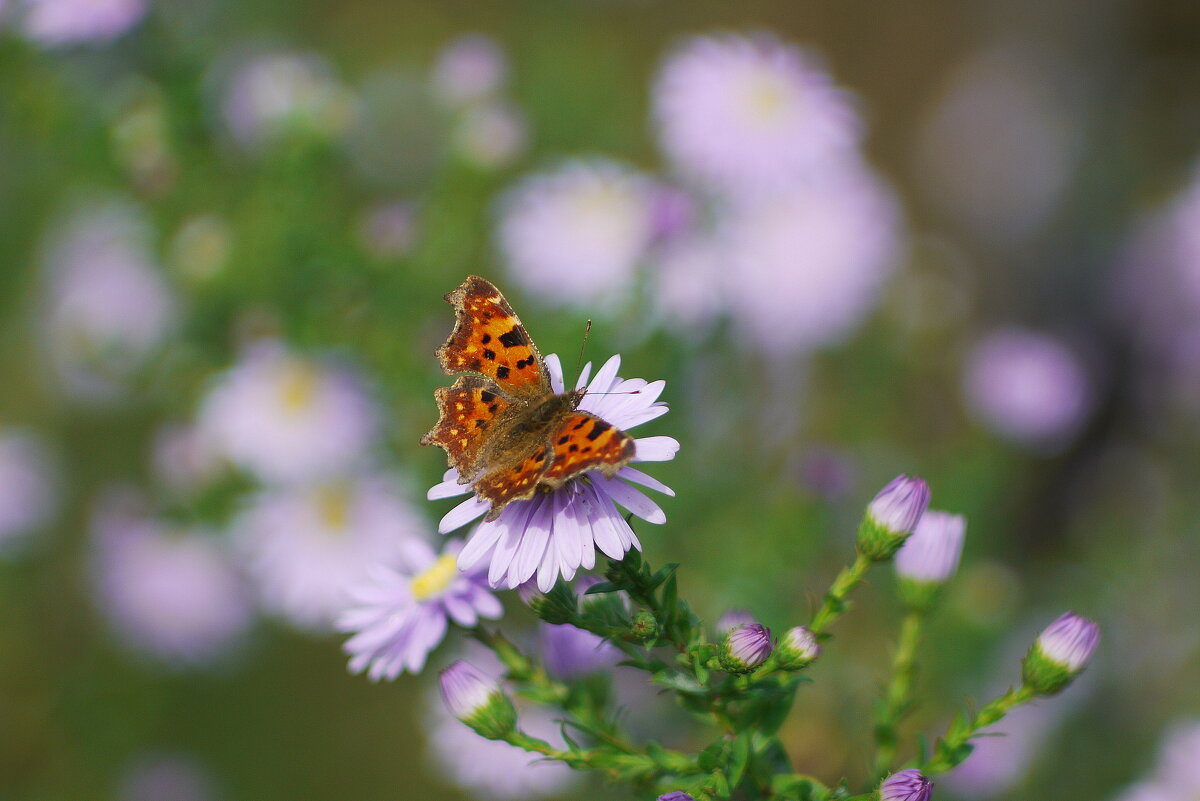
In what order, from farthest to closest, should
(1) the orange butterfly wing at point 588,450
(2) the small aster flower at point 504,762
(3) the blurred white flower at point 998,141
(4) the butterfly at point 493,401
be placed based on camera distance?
(3) the blurred white flower at point 998,141 < (2) the small aster flower at point 504,762 < (4) the butterfly at point 493,401 < (1) the orange butterfly wing at point 588,450

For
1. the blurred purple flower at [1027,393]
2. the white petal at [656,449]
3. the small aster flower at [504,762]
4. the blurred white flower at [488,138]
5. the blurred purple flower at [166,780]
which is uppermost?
the blurred white flower at [488,138]

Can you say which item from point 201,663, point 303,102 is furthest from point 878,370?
point 201,663

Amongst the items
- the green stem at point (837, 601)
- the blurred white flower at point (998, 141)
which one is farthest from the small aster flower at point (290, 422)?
the blurred white flower at point (998, 141)

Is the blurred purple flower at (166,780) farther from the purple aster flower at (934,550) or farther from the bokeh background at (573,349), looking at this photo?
the purple aster flower at (934,550)

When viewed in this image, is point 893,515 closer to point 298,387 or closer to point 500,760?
point 500,760

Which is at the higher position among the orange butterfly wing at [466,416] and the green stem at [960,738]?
the orange butterfly wing at [466,416]

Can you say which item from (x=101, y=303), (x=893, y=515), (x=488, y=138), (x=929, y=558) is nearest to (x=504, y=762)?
(x=929, y=558)

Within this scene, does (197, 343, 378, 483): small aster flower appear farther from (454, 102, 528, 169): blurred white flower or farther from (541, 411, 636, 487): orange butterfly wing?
(541, 411, 636, 487): orange butterfly wing
